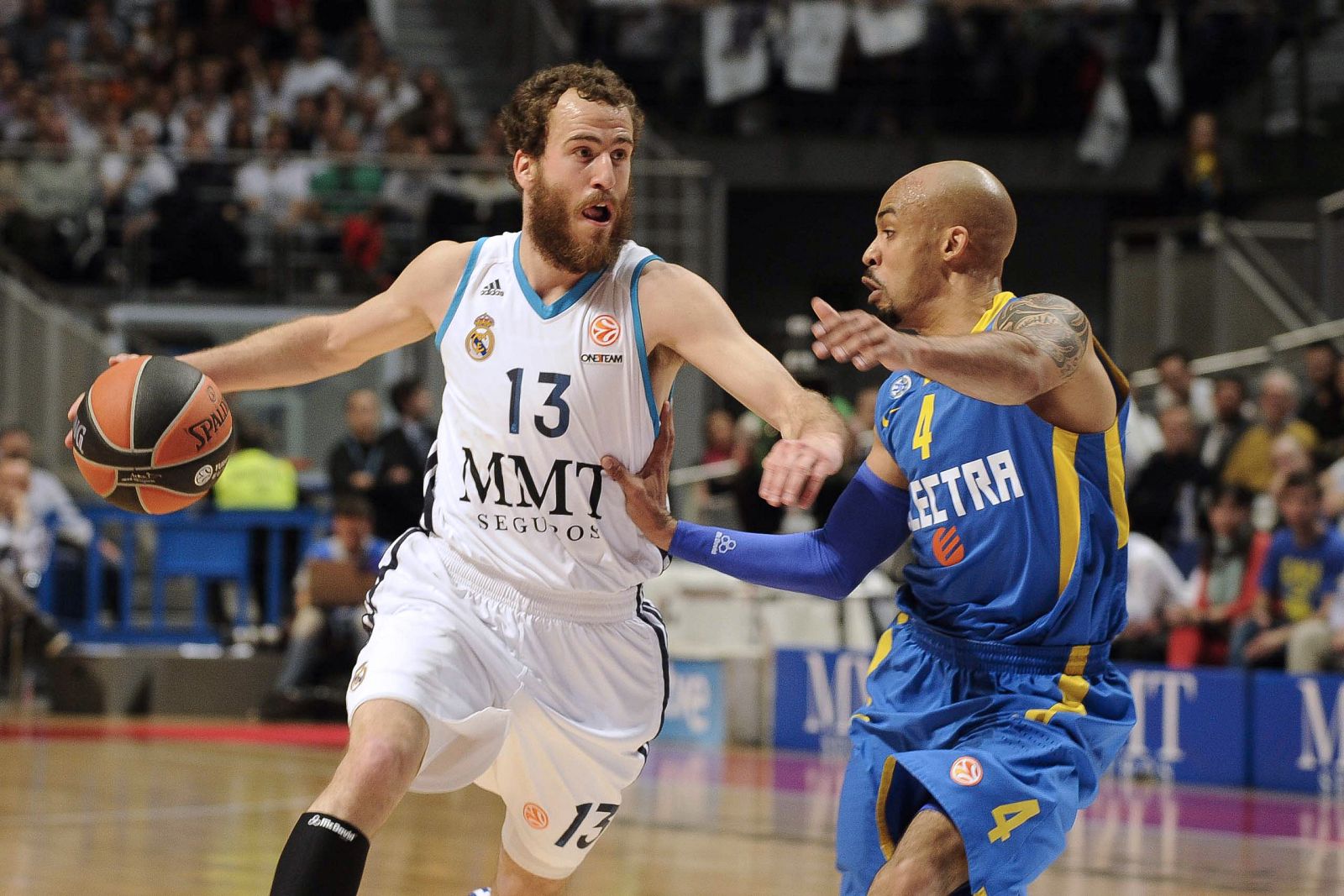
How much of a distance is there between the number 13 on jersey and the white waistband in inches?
36.2

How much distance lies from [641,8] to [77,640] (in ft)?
26.7

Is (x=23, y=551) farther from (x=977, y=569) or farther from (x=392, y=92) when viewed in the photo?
(x=977, y=569)

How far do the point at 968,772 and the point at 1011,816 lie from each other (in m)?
0.12

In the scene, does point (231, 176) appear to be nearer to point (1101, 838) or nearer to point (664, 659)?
point (1101, 838)

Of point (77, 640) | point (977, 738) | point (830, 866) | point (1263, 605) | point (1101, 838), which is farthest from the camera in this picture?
point (77, 640)

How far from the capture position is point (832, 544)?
159 inches

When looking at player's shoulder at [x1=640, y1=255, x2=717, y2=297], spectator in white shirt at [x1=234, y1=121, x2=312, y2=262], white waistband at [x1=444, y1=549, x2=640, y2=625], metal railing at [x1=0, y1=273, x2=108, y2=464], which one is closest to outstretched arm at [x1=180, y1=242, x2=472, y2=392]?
player's shoulder at [x1=640, y1=255, x2=717, y2=297]

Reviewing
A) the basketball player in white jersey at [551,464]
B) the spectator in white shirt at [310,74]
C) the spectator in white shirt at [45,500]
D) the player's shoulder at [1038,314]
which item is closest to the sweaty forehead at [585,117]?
the basketball player in white jersey at [551,464]

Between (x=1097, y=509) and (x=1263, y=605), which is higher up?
(x=1097, y=509)

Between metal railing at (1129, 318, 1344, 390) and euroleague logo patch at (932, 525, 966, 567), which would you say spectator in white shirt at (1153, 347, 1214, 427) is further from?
euroleague logo patch at (932, 525, 966, 567)

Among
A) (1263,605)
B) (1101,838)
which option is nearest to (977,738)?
(1101,838)

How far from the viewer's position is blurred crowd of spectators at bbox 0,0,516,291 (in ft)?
50.1

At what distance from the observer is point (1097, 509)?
377 cm

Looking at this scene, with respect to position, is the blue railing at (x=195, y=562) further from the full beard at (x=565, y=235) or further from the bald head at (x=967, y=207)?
the bald head at (x=967, y=207)
